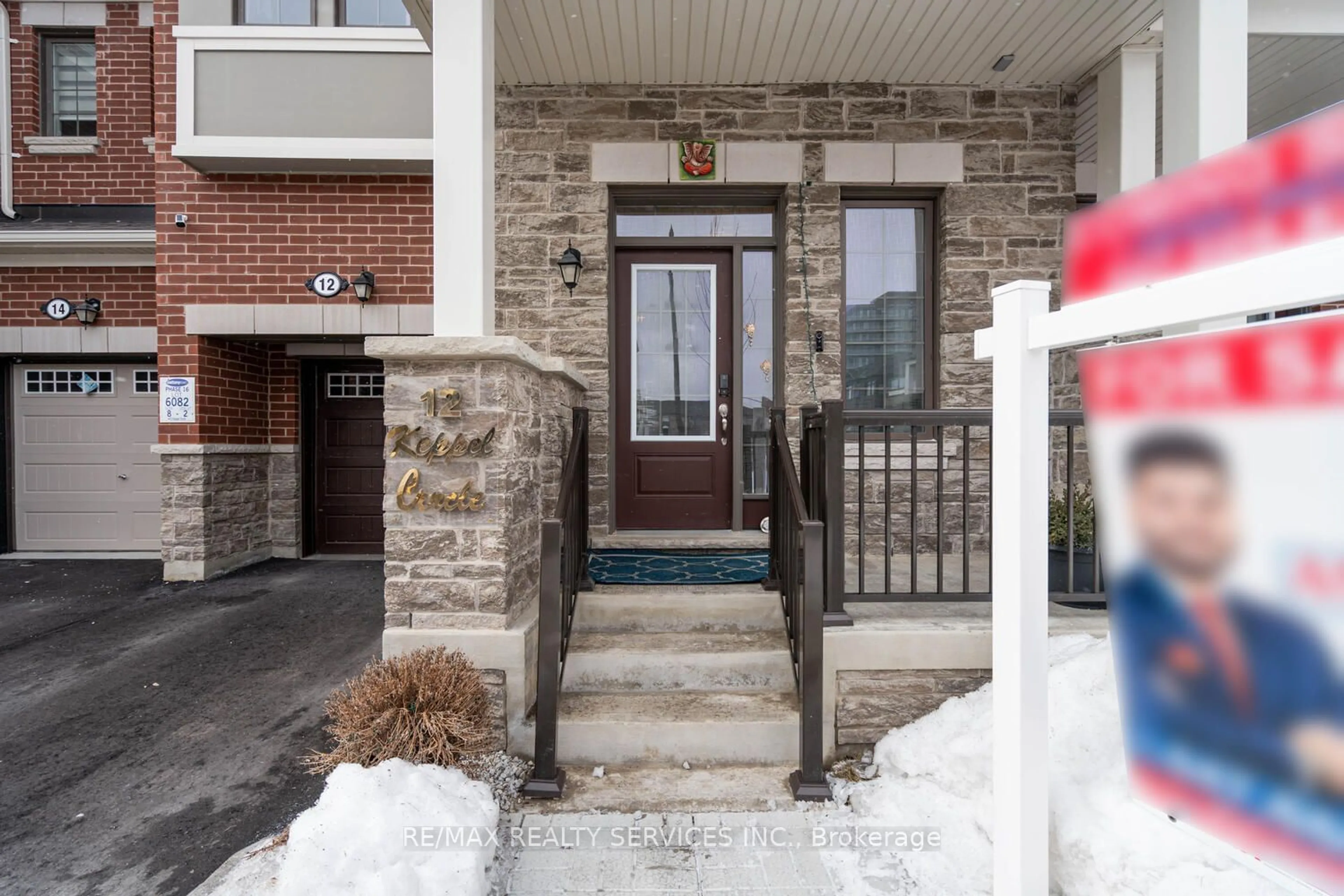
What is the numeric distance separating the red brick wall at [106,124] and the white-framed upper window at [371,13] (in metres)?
2.50

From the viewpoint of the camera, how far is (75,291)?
20.6 feet

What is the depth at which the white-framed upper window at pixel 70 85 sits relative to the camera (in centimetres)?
657

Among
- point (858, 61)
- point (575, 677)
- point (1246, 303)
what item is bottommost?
point (575, 677)

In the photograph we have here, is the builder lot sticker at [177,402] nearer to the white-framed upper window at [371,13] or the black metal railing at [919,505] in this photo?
the white-framed upper window at [371,13]

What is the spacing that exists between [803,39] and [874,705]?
3.81 meters

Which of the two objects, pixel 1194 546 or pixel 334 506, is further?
pixel 334 506

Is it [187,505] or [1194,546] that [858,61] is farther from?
[187,505]

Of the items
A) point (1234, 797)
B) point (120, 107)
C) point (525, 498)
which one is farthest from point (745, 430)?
point (120, 107)

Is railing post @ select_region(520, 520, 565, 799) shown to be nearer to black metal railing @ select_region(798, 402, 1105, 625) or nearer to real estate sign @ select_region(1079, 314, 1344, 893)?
black metal railing @ select_region(798, 402, 1105, 625)

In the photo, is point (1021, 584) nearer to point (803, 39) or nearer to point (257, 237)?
point (803, 39)

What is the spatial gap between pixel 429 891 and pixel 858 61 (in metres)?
4.88

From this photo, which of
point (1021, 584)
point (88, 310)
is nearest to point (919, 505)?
point (1021, 584)

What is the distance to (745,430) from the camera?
4828mm

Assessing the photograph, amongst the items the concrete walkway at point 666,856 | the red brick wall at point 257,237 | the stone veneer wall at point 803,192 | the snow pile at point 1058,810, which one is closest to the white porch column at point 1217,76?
the stone veneer wall at point 803,192
